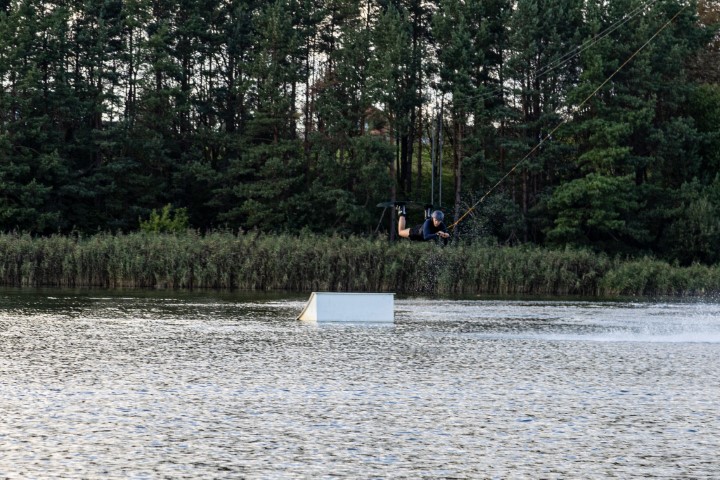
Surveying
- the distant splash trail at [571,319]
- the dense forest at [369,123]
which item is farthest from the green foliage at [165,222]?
the distant splash trail at [571,319]

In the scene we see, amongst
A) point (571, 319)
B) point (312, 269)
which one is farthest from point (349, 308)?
point (312, 269)

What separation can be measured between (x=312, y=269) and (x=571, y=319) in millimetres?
15242

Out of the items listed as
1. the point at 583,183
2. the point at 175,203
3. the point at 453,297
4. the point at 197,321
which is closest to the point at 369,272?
the point at 453,297

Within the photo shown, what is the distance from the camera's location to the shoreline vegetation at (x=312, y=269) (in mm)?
38562

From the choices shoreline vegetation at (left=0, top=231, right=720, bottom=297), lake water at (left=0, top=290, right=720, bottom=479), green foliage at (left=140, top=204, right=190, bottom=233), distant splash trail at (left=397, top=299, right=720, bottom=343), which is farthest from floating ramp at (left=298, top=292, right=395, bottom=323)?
green foliage at (left=140, top=204, right=190, bottom=233)

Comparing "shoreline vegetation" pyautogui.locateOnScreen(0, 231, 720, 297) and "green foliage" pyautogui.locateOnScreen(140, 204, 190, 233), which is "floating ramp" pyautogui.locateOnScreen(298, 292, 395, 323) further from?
"green foliage" pyautogui.locateOnScreen(140, 204, 190, 233)

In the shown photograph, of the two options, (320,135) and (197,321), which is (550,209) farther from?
(197,321)

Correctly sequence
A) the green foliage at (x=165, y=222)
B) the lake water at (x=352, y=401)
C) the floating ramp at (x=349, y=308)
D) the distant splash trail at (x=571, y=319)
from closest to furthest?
1. the lake water at (x=352, y=401)
2. the distant splash trail at (x=571, y=319)
3. the floating ramp at (x=349, y=308)
4. the green foliage at (x=165, y=222)

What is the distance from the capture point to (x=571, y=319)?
25.3 m

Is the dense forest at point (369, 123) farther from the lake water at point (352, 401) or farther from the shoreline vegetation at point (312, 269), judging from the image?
the lake water at point (352, 401)

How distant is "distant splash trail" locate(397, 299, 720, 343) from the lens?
2058 cm

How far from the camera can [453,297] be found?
35.5 m

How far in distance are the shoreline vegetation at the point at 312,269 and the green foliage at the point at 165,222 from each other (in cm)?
1505

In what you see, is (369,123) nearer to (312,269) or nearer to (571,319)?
(312,269)
